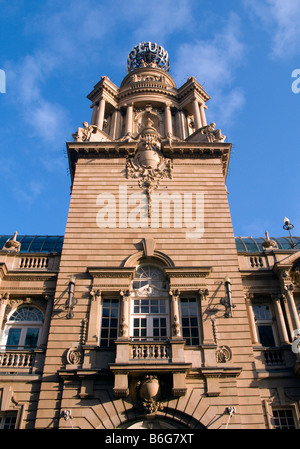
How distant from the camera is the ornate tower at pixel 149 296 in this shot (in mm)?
18734

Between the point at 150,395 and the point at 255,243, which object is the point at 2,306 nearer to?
the point at 150,395

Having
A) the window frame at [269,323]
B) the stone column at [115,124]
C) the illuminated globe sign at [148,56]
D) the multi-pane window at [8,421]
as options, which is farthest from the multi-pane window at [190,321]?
the illuminated globe sign at [148,56]

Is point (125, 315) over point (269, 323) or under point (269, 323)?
under

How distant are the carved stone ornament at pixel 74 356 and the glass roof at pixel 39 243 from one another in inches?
381

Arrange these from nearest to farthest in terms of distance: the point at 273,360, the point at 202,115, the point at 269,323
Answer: the point at 273,360 → the point at 269,323 → the point at 202,115

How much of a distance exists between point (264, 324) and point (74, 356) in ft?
33.8

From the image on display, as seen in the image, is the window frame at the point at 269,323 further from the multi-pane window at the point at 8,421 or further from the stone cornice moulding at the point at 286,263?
the multi-pane window at the point at 8,421

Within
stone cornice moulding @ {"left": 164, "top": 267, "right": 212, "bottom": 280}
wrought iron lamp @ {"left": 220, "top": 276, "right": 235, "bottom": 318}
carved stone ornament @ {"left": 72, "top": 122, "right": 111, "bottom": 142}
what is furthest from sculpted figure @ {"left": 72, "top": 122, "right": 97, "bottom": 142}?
wrought iron lamp @ {"left": 220, "top": 276, "right": 235, "bottom": 318}

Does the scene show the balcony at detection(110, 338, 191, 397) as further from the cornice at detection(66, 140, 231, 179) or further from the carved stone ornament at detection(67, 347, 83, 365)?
the cornice at detection(66, 140, 231, 179)

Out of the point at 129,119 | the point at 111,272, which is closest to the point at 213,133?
the point at 129,119

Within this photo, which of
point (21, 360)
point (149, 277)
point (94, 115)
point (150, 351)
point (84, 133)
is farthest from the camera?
point (94, 115)

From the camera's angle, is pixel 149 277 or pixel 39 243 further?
pixel 39 243

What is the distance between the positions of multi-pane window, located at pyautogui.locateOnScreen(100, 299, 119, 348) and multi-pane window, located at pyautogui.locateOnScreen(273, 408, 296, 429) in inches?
328

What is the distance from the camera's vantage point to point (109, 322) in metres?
21.8
